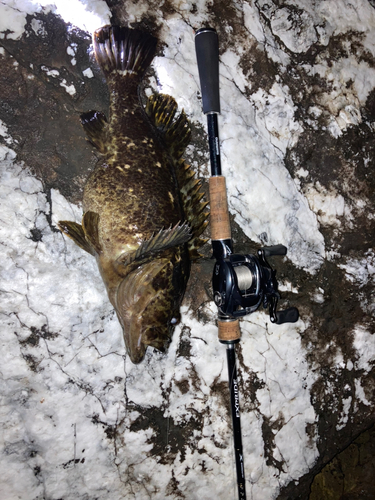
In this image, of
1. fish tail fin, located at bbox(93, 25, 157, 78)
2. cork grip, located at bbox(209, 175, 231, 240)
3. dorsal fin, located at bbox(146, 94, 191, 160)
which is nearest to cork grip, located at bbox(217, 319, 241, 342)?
cork grip, located at bbox(209, 175, 231, 240)

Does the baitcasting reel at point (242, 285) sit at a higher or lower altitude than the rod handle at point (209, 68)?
lower

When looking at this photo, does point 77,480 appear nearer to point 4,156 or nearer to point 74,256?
point 74,256

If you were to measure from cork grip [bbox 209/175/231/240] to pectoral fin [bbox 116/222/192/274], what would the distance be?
1.02 ft

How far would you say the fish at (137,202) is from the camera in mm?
2055

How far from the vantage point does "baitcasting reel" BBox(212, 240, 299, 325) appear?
2.07 metres

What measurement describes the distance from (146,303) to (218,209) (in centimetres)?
79

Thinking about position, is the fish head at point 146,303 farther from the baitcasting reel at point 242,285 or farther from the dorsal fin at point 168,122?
the dorsal fin at point 168,122

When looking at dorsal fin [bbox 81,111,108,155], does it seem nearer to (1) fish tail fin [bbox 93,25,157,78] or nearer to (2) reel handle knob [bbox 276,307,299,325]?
(1) fish tail fin [bbox 93,25,157,78]

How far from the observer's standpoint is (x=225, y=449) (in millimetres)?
2611

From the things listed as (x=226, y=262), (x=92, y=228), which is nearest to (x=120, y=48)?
(x=92, y=228)

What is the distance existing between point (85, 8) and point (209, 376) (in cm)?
275

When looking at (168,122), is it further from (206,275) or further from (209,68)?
(206,275)

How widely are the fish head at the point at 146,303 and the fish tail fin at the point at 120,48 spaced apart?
1.33 meters

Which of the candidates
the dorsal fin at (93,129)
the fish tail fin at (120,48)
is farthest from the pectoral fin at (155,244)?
the fish tail fin at (120,48)
